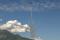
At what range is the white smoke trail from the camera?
2188mm

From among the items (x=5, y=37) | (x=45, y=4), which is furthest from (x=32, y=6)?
(x=5, y=37)

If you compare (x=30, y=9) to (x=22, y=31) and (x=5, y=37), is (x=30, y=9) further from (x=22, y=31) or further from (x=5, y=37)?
(x=5, y=37)

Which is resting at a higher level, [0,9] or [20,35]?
[0,9]

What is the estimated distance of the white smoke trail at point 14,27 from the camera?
2188mm

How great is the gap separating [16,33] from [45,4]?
588 millimetres

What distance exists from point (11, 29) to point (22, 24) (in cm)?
18

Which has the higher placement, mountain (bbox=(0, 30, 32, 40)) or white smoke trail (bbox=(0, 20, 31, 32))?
white smoke trail (bbox=(0, 20, 31, 32))

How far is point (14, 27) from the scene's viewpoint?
7.29 feet

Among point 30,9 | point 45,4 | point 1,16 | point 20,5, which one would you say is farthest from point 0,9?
point 45,4

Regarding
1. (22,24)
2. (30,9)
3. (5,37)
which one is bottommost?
(5,37)

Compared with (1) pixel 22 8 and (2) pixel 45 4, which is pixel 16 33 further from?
(2) pixel 45 4

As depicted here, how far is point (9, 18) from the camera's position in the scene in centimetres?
217

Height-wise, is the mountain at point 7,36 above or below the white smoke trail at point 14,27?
below

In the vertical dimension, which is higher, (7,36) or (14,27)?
(14,27)
